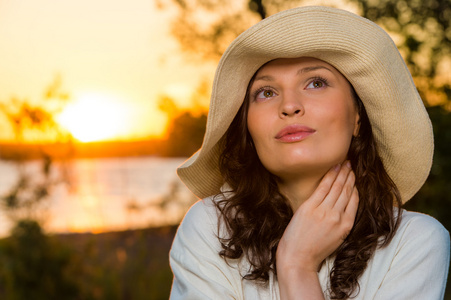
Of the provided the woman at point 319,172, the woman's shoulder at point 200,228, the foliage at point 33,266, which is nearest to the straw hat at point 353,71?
the woman at point 319,172

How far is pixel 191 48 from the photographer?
6848mm

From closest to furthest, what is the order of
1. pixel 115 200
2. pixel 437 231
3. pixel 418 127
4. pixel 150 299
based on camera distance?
1. pixel 437 231
2. pixel 418 127
3. pixel 150 299
4. pixel 115 200

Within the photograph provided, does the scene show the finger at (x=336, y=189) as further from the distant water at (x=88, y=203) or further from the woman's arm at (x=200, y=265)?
the distant water at (x=88, y=203)

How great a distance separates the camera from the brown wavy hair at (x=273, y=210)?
81.3 inches

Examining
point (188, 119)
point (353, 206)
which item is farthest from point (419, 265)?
point (188, 119)

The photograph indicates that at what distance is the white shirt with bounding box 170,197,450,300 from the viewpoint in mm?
1908

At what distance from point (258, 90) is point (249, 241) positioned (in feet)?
2.11

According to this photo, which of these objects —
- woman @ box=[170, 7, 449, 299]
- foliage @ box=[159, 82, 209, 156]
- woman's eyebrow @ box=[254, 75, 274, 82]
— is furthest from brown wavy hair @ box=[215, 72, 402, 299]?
foliage @ box=[159, 82, 209, 156]

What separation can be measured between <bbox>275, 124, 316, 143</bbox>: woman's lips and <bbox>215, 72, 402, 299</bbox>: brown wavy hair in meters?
0.31

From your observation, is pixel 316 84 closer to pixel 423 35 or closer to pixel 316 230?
pixel 316 230

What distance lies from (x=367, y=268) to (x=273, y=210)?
A: 48 centimetres

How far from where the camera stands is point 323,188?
213 centimetres

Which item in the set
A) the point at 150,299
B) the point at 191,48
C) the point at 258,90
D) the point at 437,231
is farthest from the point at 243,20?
the point at 437,231

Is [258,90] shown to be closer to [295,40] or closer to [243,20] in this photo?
[295,40]
